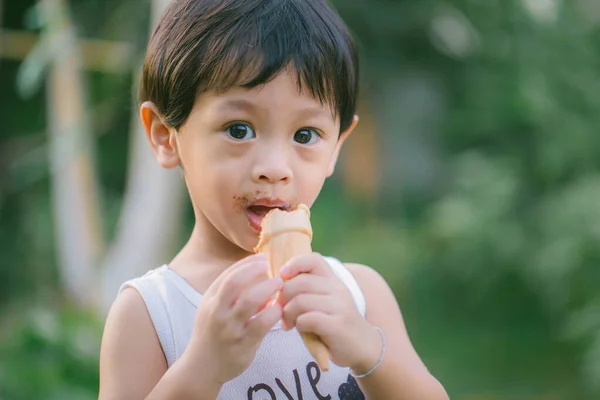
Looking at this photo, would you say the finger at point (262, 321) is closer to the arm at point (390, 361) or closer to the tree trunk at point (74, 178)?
the arm at point (390, 361)

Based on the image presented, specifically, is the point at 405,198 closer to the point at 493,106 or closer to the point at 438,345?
the point at 493,106

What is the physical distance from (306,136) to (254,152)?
0.12 meters

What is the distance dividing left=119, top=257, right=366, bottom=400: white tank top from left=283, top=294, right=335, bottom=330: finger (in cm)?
25

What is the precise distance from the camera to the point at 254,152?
1.48 metres

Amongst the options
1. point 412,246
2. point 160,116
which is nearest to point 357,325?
point 160,116

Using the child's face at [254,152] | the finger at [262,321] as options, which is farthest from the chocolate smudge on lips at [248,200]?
the finger at [262,321]

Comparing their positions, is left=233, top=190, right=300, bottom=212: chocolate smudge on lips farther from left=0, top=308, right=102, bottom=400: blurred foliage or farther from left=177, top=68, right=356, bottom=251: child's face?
left=0, top=308, right=102, bottom=400: blurred foliage

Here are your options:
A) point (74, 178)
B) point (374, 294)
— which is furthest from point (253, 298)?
point (74, 178)

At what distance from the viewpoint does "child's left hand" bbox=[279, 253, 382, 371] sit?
4.38ft

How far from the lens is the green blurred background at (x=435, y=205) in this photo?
5.04 meters

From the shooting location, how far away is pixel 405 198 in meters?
9.12

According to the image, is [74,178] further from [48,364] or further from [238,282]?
[238,282]

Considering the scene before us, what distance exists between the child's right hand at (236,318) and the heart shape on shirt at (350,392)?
316 mm

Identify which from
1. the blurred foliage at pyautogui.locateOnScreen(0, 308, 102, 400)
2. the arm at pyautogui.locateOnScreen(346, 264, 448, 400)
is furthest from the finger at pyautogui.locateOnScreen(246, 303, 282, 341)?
the blurred foliage at pyautogui.locateOnScreen(0, 308, 102, 400)
